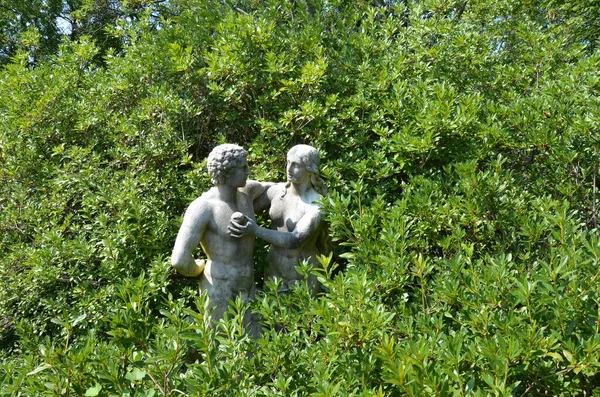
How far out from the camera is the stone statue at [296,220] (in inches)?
145

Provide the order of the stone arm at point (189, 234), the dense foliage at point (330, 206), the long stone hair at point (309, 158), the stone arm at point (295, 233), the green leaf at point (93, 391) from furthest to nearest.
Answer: the long stone hair at point (309, 158) → the stone arm at point (295, 233) → the stone arm at point (189, 234) → the dense foliage at point (330, 206) → the green leaf at point (93, 391)

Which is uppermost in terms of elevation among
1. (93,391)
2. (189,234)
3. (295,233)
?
(189,234)

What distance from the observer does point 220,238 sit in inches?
142

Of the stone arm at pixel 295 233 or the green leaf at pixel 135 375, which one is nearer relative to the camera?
the green leaf at pixel 135 375

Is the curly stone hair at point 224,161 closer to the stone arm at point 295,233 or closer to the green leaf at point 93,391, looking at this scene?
the stone arm at point 295,233

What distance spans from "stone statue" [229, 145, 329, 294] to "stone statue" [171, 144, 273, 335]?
0.14 metres

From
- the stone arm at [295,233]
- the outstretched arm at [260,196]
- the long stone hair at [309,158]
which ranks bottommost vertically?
the stone arm at [295,233]

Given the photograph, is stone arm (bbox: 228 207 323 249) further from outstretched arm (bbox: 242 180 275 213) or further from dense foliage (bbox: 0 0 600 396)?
outstretched arm (bbox: 242 180 275 213)

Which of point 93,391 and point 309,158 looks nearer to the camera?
point 93,391

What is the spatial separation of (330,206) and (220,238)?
781mm

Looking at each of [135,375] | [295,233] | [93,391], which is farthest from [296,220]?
[93,391]

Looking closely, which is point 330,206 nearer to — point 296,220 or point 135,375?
point 296,220

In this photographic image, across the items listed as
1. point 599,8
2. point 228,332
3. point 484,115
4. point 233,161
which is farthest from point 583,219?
point 599,8

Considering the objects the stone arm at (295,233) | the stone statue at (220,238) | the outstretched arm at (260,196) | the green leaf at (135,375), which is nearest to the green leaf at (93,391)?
the green leaf at (135,375)
